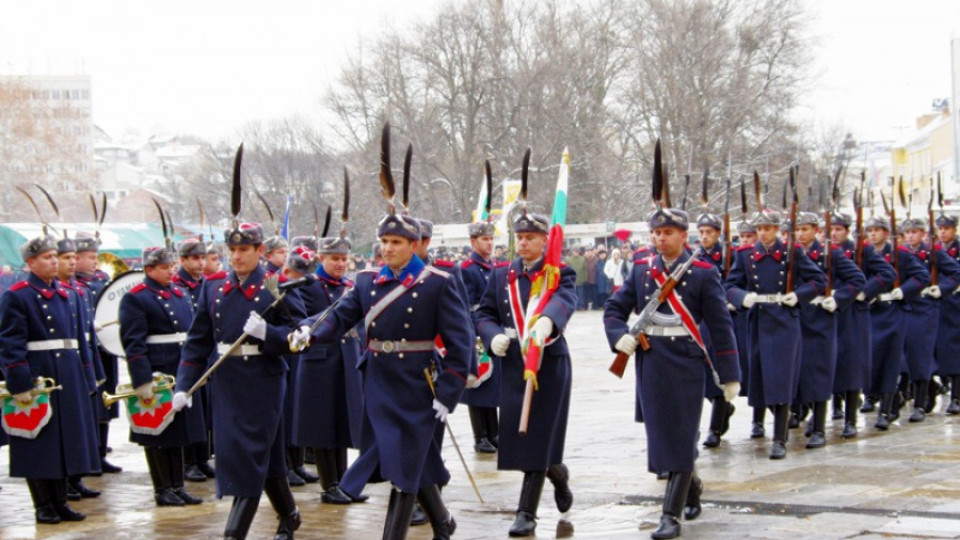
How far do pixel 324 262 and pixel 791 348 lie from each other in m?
4.17

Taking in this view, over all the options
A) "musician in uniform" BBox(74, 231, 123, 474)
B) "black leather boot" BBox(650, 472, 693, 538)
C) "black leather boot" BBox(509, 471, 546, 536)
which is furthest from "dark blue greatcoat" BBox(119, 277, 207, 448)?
"black leather boot" BBox(650, 472, 693, 538)

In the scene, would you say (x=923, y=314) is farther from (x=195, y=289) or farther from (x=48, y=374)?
(x=48, y=374)

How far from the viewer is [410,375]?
7887 mm

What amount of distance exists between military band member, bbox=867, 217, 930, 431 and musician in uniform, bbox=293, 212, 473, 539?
7.37m

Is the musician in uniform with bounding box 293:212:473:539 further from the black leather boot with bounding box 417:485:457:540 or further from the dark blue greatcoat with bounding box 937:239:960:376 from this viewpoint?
the dark blue greatcoat with bounding box 937:239:960:376

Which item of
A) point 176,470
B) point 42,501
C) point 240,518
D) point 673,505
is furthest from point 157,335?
point 673,505

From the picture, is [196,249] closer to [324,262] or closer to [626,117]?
[324,262]

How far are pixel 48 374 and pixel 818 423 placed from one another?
670 centimetres

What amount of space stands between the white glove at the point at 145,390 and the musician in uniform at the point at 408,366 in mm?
2885

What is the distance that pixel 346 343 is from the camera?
10.8 m

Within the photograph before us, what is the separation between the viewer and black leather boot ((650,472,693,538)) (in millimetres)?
8422

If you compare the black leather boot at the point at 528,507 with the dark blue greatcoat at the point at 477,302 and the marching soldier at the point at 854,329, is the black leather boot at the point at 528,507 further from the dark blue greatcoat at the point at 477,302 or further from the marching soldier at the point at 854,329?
the marching soldier at the point at 854,329

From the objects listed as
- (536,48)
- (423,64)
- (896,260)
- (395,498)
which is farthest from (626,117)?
(395,498)

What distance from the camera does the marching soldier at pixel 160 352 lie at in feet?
34.9
